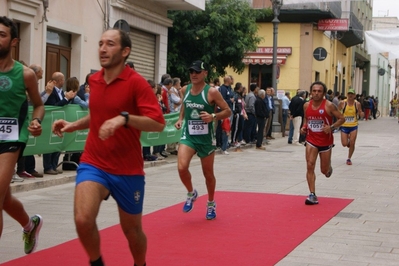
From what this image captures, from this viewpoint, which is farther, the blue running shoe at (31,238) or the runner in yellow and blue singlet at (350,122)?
the runner in yellow and blue singlet at (350,122)

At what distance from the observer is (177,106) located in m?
19.2

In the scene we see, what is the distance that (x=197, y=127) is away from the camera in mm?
9766

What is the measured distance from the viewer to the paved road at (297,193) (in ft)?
25.8

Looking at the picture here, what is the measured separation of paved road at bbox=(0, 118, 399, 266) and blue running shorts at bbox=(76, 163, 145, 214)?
206 centimetres

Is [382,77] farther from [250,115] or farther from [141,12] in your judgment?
[141,12]

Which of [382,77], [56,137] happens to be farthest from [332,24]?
[382,77]

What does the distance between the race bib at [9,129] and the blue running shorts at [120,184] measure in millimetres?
979

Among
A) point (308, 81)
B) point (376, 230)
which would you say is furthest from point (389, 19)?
point (376, 230)

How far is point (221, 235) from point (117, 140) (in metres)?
3.43

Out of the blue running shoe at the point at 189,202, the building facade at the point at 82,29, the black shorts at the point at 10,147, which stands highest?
the building facade at the point at 82,29

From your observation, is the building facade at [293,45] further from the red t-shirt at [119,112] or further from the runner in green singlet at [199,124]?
the red t-shirt at [119,112]

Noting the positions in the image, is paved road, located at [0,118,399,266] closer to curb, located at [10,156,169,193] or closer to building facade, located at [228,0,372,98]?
curb, located at [10,156,169,193]

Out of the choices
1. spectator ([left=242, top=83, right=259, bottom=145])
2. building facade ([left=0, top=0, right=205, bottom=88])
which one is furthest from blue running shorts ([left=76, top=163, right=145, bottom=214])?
spectator ([left=242, top=83, right=259, bottom=145])

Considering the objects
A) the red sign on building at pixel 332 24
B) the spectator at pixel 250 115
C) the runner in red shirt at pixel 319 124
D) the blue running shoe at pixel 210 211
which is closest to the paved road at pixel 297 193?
the runner in red shirt at pixel 319 124
